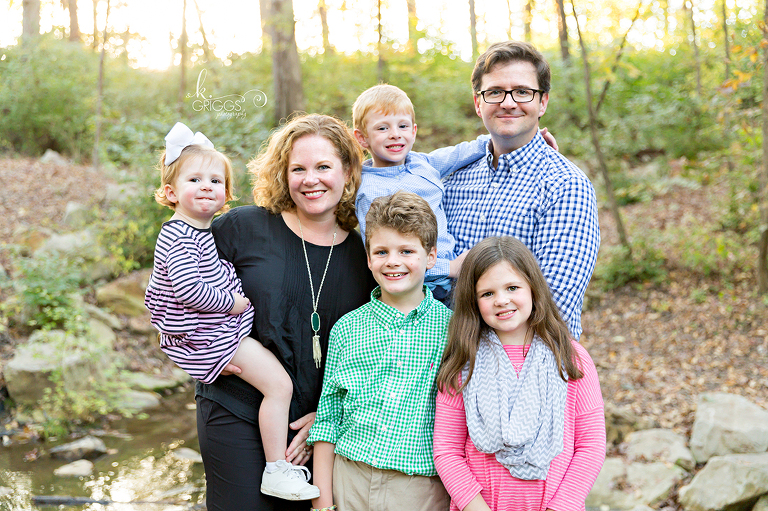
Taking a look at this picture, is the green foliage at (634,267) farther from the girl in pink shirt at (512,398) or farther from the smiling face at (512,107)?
the girl in pink shirt at (512,398)

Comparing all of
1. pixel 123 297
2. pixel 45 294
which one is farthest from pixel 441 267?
pixel 123 297

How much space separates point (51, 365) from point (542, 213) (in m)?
4.97

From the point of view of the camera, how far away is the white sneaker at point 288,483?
83.4 inches

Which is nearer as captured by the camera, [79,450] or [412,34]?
[79,450]

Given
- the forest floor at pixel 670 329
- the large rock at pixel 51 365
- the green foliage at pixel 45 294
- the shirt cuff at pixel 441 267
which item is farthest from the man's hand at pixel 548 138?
the green foliage at pixel 45 294

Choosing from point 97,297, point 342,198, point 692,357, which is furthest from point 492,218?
point 97,297

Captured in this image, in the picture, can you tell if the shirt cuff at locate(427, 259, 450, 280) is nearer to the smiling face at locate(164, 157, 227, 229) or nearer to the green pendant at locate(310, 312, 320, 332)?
the green pendant at locate(310, 312, 320, 332)

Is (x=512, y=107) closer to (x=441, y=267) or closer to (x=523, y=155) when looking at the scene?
(x=523, y=155)

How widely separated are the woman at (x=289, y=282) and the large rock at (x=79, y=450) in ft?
10.8

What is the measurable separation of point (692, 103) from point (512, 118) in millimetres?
8891

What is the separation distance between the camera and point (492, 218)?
2260 millimetres

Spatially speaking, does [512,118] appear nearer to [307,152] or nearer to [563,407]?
[307,152]

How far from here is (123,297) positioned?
7.62 m

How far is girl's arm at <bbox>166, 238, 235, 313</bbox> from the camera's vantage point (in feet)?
7.06
